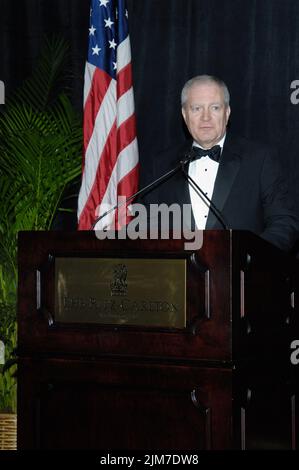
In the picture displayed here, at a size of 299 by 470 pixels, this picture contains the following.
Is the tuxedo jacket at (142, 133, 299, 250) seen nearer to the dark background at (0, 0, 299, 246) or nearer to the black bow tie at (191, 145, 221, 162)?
the black bow tie at (191, 145, 221, 162)

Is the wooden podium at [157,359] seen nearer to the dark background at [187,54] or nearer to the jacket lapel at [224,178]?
the jacket lapel at [224,178]

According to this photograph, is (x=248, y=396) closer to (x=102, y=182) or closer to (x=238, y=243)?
(x=238, y=243)

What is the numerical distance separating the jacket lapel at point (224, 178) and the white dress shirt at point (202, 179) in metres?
→ 0.15

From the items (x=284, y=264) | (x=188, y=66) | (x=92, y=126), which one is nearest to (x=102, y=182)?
A: (x=92, y=126)

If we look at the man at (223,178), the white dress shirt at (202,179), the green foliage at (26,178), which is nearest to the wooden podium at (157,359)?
the man at (223,178)

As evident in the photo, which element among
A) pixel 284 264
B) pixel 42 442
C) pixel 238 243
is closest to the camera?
pixel 238 243

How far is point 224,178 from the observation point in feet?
10.3

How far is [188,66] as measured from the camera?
4.51m

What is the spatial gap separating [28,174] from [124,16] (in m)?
1.03

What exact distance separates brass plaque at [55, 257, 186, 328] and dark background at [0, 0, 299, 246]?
2092 millimetres

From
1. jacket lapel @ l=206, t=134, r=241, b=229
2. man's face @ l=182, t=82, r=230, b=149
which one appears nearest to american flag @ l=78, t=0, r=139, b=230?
man's face @ l=182, t=82, r=230, b=149

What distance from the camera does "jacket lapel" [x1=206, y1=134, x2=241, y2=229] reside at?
3.10 m

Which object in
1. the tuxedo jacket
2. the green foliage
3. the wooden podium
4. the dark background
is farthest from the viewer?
the dark background

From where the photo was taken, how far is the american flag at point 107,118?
13.7 ft
